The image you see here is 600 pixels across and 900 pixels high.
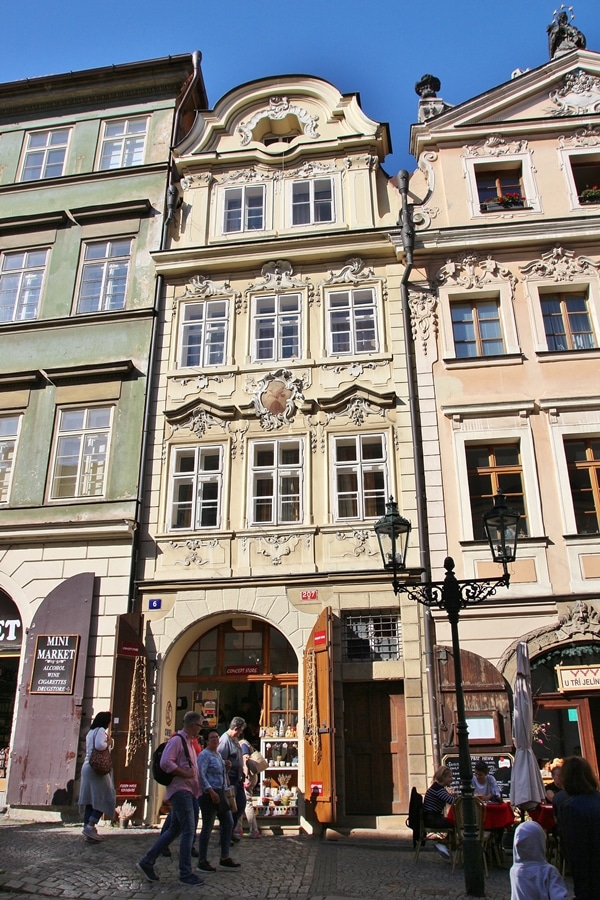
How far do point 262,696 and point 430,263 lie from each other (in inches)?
384

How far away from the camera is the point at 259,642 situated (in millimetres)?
14266

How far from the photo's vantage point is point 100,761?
9.76 meters

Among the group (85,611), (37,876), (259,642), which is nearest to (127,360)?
(85,611)

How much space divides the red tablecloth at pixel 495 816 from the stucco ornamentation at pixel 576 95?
50.5ft

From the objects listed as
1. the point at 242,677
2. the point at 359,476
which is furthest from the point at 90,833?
the point at 359,476

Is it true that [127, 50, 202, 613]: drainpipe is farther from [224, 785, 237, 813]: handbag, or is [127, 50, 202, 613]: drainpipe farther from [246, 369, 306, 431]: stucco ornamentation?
[224, 785, 237, 813]: handbag

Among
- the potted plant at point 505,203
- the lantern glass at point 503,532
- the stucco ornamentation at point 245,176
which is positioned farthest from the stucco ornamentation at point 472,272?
the lantern glass at point 503,532

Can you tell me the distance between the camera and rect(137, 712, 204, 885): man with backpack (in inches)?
290

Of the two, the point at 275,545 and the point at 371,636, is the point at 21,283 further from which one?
the point at 371,636

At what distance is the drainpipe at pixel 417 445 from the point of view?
1248 centimetres

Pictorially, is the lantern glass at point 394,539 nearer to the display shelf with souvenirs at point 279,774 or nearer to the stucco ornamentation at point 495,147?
the display shelf with souvenirs at point 279,774

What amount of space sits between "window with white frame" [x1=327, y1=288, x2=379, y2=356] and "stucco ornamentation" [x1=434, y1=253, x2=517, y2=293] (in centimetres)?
159

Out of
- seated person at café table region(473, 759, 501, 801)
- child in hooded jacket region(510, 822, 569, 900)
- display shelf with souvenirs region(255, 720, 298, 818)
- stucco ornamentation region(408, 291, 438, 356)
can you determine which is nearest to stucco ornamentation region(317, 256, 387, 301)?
stucco ornamentation region(408, 291, 438, 356)

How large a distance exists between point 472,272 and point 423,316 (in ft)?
5.04
